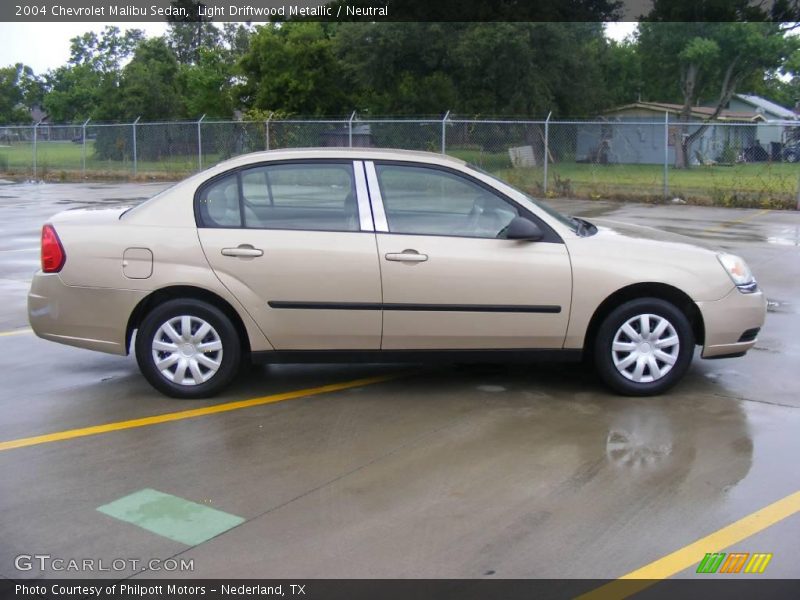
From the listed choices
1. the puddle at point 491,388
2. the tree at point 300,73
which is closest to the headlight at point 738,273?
the puddle at point 491,388

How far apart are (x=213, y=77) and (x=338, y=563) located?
55696 millimetres

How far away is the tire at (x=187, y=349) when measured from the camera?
5.86 metres

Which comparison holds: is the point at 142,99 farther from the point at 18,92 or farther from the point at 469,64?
the point at 18,92

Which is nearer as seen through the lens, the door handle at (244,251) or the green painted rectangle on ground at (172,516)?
the green painted rectangle on ground at (172,516)

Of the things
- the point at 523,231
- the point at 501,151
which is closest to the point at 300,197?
the point at 523,231

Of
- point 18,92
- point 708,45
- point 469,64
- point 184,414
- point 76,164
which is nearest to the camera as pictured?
point 184,414

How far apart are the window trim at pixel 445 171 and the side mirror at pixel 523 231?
0.25 ft

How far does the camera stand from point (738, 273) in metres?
6.09

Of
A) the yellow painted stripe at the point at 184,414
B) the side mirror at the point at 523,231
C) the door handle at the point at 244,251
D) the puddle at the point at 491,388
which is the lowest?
the yellow painted stripe at the point at 184,414

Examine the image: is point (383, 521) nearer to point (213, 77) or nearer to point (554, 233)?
point (554, 233)

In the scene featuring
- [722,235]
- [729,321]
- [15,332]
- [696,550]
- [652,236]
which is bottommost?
[696,550]

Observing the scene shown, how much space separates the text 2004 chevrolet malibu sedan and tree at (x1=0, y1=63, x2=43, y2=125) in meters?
58.6

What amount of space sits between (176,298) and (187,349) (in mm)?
350

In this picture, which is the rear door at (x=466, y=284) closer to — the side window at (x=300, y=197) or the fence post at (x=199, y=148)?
the side window at (x=300, y=197)
